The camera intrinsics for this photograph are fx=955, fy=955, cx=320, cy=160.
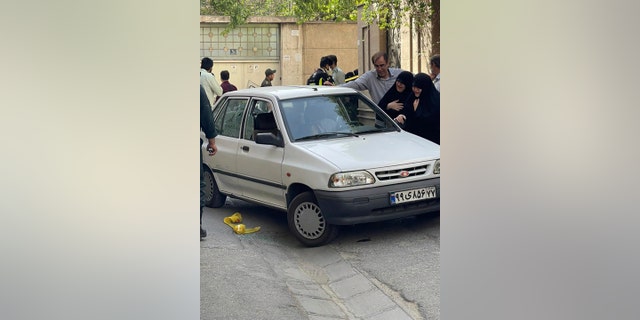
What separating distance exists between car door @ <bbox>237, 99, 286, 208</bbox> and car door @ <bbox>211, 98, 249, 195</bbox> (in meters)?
0.15

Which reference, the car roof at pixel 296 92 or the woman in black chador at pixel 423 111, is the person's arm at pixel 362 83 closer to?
the woman in black chador at pixel 423 111

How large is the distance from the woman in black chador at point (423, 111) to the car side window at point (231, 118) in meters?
1.83

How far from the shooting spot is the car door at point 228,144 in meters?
10.9

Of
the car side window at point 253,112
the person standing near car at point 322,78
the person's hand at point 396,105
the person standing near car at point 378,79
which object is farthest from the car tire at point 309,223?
the person standing near car at point 322,78

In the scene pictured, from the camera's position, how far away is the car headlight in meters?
8.97

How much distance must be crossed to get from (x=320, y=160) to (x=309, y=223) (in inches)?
25.9

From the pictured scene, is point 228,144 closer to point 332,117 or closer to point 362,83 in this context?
point 332,117

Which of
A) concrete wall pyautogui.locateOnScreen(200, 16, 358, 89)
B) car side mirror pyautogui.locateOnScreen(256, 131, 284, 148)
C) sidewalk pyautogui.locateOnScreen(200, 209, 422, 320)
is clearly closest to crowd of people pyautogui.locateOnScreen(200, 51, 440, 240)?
car side mirror pyautogui.locateOnScreen(256, 131, 284, 148)

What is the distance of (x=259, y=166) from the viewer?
1021 centimetres
